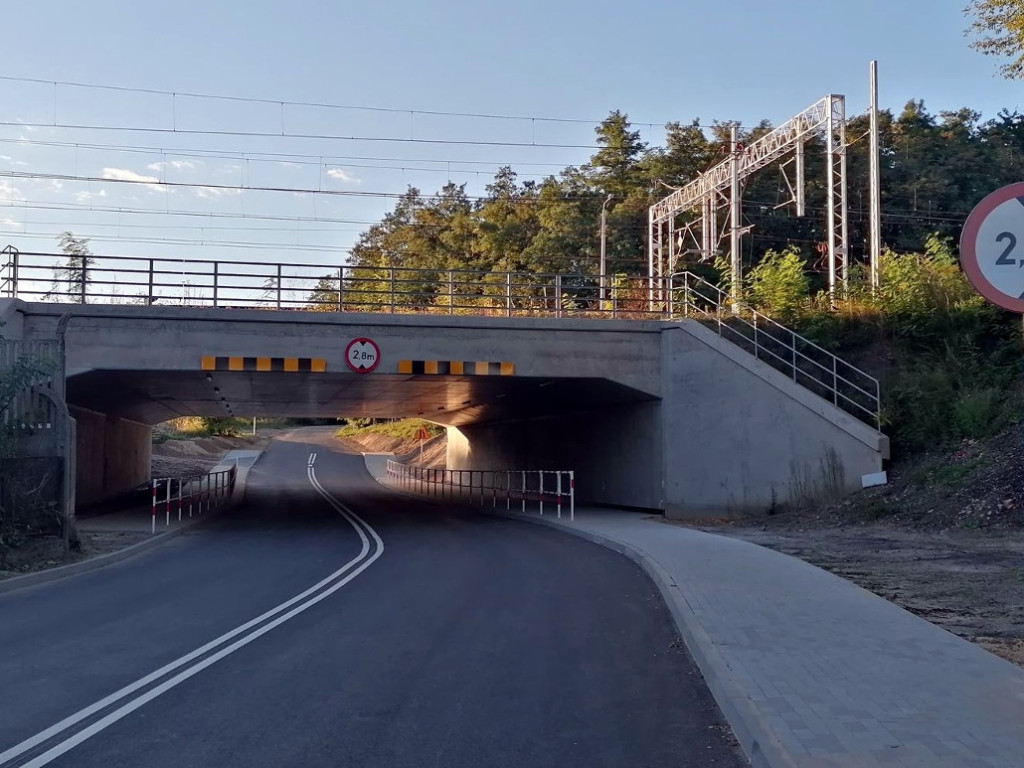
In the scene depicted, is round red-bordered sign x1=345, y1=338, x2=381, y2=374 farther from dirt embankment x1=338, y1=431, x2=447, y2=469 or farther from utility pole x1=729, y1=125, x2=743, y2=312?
dirt embankment x1=338, y1=431, x2=447, y2=469

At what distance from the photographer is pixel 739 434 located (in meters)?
23.9

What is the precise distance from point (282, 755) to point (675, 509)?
18.6 metres

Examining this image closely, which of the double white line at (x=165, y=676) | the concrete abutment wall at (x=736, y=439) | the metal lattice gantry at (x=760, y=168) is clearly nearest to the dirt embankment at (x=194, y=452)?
the metal lattice gantry at (x=760, y=168)

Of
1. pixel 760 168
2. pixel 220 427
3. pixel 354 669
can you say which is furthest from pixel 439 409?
pixel 220 427

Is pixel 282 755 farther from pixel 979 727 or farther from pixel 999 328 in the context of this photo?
pixel 999 328

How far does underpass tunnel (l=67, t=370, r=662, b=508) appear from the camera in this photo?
2559 cm

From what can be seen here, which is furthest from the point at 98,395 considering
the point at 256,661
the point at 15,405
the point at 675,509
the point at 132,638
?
the point at 256,661

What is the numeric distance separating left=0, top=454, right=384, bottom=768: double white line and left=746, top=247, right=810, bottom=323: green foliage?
15.5 m

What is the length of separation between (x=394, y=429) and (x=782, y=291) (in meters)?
62.1

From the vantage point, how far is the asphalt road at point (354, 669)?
20.8 feet

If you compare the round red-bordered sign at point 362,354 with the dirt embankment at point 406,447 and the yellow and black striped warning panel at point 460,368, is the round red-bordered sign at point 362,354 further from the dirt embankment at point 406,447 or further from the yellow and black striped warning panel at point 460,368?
the dirt embankment at point 406,447

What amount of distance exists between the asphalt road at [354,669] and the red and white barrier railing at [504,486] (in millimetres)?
9906

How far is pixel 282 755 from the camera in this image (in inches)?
242

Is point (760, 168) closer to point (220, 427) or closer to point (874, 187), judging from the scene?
point (874, 187)
